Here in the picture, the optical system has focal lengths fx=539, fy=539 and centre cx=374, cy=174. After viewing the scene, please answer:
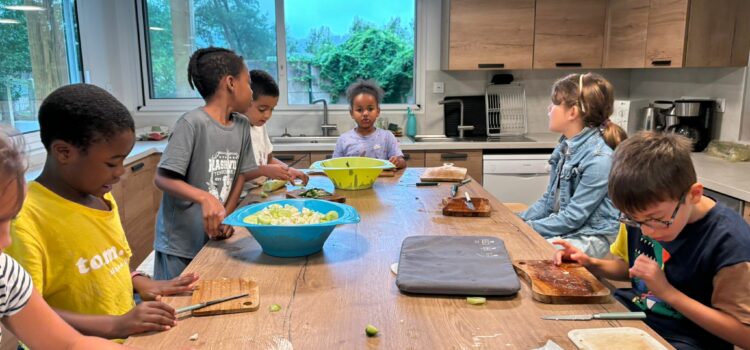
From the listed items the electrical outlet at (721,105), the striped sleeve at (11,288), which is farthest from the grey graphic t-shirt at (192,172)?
the electrical outlet at (721,105)

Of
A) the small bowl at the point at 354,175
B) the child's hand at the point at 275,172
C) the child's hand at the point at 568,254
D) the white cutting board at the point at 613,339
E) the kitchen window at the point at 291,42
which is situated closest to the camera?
the white cutting board at the point at 613,339

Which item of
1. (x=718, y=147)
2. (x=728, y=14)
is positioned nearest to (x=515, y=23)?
(x=728, y=14)

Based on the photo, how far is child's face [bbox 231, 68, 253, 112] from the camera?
184 cm

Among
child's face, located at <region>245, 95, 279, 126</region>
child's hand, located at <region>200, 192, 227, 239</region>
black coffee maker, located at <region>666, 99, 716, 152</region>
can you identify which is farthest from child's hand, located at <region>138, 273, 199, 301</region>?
black coffee maker, located at <region>666, 99, 716, 152</region>

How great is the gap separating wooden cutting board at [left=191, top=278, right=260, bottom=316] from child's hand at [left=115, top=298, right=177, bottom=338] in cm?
6

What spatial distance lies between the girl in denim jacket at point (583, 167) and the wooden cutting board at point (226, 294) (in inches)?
51.8

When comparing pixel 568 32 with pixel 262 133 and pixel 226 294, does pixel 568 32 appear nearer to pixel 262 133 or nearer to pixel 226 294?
pixel 262 133

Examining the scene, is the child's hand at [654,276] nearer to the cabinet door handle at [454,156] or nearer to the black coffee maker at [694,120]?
the black coffee maker at [694,120]

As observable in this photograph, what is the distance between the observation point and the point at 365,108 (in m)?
2.98

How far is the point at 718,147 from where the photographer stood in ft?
10.4

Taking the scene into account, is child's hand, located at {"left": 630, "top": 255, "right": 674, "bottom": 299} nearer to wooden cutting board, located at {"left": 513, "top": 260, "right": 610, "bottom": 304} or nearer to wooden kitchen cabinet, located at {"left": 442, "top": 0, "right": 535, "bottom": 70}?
wooden cutting board, located at {"left": 513, "top": 260, "right": 610, "bottom": 304}

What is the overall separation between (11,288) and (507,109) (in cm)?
395

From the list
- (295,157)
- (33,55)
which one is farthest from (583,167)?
(33,55)

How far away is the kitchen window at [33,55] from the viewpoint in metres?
2.96
